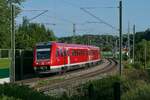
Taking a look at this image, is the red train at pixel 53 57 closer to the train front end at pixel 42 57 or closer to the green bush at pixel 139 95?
the train front end at pixel 42 57

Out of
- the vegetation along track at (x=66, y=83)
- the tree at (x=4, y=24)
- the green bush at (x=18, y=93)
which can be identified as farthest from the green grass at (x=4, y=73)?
the green bush at (x=18, y=93)

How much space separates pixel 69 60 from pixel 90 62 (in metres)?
15.7

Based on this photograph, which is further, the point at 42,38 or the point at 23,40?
the point at 42,38

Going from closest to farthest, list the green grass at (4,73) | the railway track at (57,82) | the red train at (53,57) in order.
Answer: the railway track at (57,82) < the green grass at (4,73) < the red train at (53,57)

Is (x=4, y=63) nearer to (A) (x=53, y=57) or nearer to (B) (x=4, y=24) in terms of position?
(A) (x=53, y=57)

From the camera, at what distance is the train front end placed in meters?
44.3

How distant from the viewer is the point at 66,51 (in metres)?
48.6

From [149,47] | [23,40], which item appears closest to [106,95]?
[23,40]

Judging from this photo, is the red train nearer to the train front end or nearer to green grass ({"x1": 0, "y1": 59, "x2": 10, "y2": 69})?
the train front end

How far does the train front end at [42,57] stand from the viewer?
44344 mm

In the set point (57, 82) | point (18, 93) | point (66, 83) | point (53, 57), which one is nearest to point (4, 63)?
point (53, 57)

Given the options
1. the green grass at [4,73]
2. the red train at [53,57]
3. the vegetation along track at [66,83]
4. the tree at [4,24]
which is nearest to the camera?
the vegetation along track at [66,83]

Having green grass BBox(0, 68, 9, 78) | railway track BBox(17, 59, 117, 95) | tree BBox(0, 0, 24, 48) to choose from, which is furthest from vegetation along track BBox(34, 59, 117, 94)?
tree BBox(0, 0, 24, 48)

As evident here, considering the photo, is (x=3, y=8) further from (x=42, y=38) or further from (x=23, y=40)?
(x=42, y=38)
